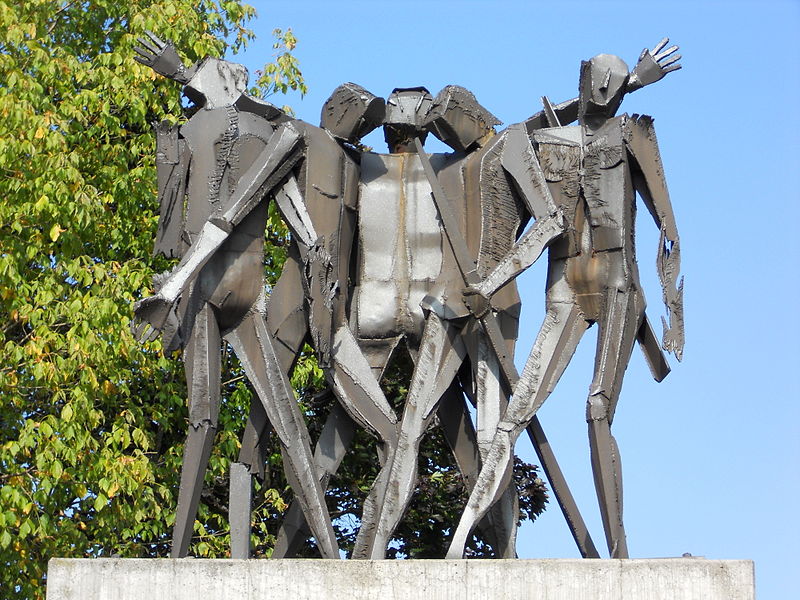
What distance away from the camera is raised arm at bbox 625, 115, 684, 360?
1150 centimetres

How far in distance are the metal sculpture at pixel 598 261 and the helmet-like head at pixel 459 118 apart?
47 centimetres

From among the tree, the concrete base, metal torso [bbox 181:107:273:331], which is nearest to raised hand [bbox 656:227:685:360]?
the concrete base

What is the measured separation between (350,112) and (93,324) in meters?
5.38

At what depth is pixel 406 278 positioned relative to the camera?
12023 millimetres

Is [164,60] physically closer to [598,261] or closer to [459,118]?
[459,118]

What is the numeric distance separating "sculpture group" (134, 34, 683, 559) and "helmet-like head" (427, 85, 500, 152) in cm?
1

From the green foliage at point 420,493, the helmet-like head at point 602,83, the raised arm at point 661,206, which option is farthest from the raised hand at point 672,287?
the green foliage at point 420,493

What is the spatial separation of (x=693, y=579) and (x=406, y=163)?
13.4 ft

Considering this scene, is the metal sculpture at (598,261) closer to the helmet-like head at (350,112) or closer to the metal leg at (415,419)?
the metal leg at (415,419)

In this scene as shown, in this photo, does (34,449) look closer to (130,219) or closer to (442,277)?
(130,219)

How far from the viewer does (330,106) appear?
1205cm

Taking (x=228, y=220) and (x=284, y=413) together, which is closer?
(x=228, y=220)

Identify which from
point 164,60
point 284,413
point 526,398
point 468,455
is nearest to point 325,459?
point 284,413

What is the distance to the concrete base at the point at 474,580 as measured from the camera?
32.8 feet
